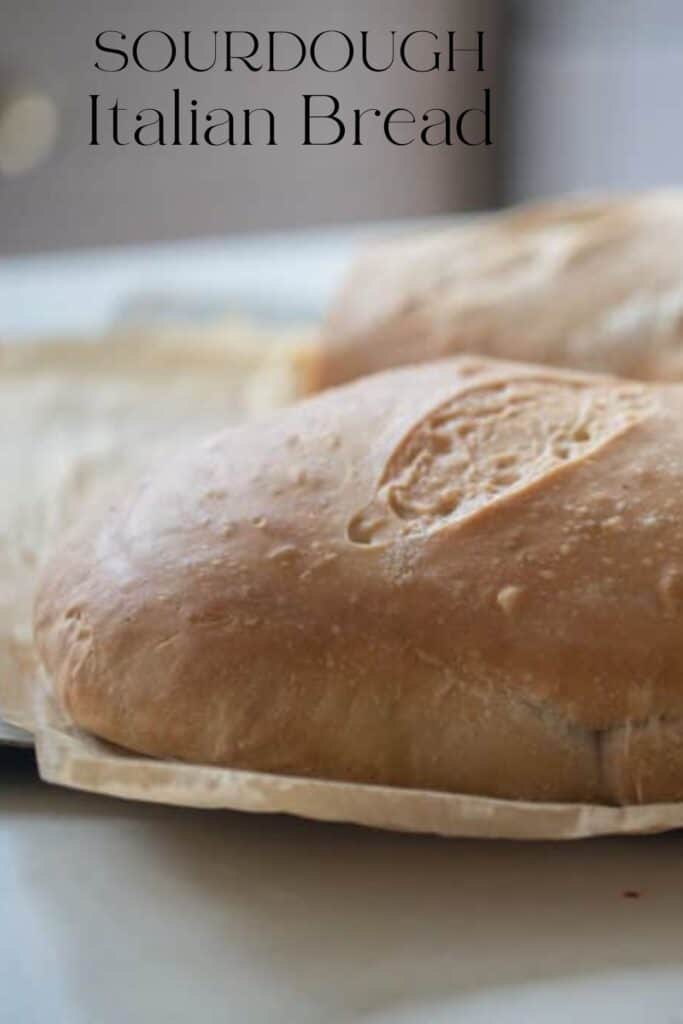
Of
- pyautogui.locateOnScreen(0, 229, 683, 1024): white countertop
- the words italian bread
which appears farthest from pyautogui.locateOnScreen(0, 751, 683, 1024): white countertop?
the words italian bread

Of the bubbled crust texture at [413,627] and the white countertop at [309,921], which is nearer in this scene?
the white countertop at [309,921]

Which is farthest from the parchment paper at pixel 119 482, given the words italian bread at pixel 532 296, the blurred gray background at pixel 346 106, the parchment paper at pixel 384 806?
the blurred gray background at pixel 346 106

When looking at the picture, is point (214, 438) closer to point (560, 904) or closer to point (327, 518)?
point (327, 518)

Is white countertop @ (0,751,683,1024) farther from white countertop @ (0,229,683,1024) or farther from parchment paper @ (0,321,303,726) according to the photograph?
parchment paper @ (0,321,303,726)

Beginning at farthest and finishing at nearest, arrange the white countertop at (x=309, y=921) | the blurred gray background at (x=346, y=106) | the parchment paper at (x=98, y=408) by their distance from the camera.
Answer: the blurred gray background at (x=346, y=106), the parchment paper at (x=98, y=408), the white countertop at (x=309, y=921)

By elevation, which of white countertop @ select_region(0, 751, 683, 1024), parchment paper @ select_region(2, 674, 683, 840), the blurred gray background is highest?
the blurred gray background

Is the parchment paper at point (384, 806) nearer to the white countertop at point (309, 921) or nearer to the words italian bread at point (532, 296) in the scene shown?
the white countertop at point (309, 921)
